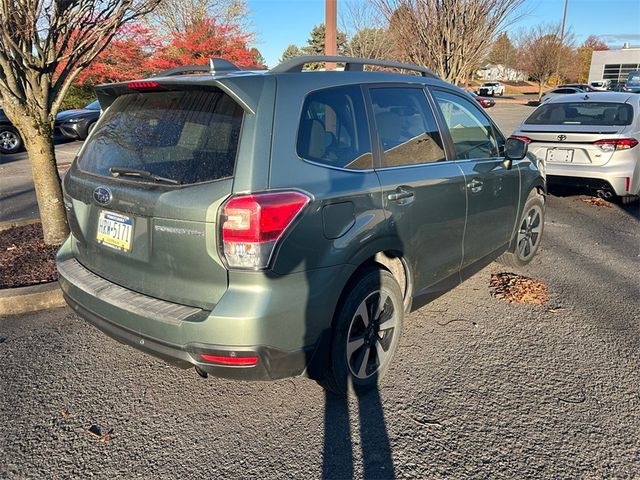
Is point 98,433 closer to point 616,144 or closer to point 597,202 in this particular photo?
point 616,144

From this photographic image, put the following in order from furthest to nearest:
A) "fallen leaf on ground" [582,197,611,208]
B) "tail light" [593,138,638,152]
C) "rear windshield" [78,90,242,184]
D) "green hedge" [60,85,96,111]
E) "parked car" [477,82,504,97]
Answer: "parked car" [477,82,504,97] < "green hedge" [60,85,96,111] < "fallen leaf on ground" [582,197,611,208] < "tail light" [593,138,638,152] < "rear windshield" [78,90,242,184]

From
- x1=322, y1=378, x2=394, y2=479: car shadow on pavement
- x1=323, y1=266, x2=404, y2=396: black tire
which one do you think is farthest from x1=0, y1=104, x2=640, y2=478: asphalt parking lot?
x1=323, y1=266, x2=404, y2=396: black tire

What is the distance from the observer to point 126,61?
20.6 meters

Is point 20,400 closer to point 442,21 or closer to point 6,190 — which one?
point 6,190

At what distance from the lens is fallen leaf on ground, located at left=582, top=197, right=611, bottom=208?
7588 mm

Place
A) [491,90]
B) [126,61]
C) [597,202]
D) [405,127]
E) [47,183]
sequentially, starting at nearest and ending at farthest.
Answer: [405,127], [47,183], [597,202], [126,61], [491,90]

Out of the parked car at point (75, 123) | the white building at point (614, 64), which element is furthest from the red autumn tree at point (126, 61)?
the white building at point (614, 64)

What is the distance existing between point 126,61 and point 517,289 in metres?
20.7

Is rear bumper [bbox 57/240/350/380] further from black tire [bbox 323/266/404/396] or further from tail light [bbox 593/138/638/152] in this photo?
tail light [bbox 593/138/638/152]

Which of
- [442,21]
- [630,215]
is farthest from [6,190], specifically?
[630,215]

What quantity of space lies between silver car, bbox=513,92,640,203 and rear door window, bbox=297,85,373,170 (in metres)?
4.28

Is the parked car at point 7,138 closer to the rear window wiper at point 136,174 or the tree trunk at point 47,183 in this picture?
the tree trunk at point 47,183

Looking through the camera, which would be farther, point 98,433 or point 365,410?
point 365,410

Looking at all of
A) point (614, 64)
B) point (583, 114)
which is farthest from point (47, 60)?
point (614, 64)
